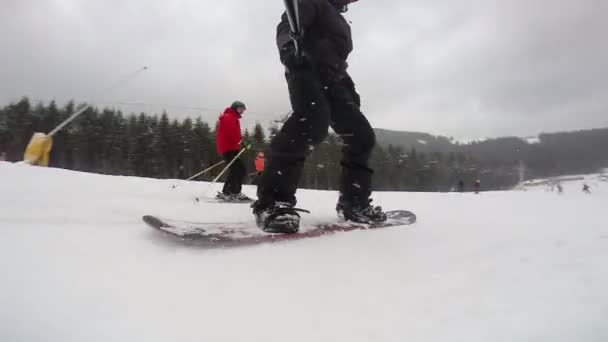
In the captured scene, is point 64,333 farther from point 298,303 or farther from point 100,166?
point 100,166

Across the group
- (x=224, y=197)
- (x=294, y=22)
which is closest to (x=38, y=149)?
(x=224, y=197)

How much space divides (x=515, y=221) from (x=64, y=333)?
265 cm

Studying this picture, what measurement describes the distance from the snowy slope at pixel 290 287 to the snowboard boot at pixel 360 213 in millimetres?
667

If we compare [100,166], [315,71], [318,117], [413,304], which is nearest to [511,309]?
[413,304]

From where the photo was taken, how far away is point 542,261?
1336 mm

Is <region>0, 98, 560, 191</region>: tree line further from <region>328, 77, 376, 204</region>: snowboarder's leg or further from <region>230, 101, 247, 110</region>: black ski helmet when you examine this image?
<region>328, 77, 376, 204</region>: snowboarder's leg

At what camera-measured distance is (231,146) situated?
539 cm

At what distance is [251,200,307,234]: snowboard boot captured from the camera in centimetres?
180

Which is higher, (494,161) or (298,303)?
(494,161)

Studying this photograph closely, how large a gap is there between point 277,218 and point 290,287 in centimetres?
73

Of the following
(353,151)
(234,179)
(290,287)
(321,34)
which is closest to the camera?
(290,287)

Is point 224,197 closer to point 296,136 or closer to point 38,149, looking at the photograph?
point 296,136

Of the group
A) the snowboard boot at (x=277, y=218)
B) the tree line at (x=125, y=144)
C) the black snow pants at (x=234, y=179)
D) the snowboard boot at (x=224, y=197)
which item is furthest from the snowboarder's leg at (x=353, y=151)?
the tree line at (x=125, y=144)

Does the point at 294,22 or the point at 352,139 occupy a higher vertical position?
the point at 294,22
